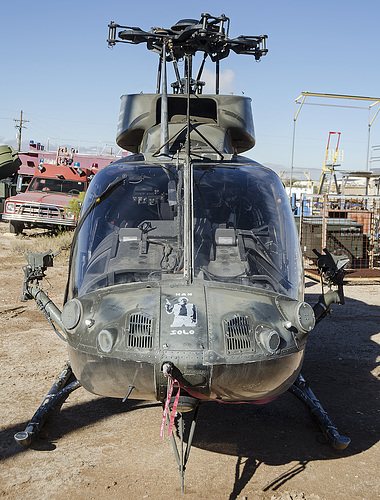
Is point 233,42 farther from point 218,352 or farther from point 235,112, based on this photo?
point 218,352

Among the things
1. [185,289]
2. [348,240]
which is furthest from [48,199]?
[185,289]

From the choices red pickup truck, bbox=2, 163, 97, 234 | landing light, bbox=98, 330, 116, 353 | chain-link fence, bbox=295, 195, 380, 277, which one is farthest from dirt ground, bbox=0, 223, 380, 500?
red pickup truck, bbox=2, 163, 97, 234

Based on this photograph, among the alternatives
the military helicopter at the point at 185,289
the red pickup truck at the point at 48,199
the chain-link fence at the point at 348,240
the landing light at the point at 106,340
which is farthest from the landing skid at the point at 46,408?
the red pickup truck at the point at 48,199

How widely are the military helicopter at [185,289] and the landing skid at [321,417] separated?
0.5 inches

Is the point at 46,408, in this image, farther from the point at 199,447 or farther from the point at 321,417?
the point at 321,417

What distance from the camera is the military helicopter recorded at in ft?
10.2

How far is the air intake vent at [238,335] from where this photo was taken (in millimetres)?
3100

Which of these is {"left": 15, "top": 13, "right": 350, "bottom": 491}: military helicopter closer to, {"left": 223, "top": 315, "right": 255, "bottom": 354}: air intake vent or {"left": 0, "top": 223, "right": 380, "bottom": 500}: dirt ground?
{"left": 223, "top": 315, "right": 255, "bottom": 354}: air intake vent

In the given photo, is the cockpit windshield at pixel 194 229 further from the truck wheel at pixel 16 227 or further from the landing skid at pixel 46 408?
the truck wheel at pixel 16 227

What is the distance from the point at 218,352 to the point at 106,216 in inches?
64.2

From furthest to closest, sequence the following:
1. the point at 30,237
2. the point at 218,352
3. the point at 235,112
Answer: the point at 30,237
the point at 235,112
the point at 218,352

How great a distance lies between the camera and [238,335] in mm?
3133

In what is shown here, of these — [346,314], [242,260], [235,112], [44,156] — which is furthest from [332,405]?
[44,156]

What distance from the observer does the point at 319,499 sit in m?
3.47
